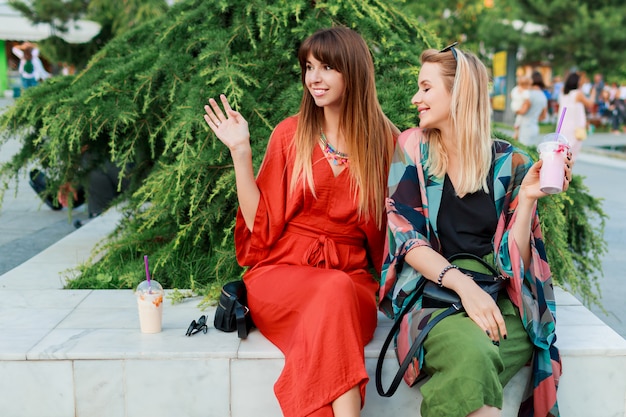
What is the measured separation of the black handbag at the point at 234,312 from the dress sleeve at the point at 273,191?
0.19m

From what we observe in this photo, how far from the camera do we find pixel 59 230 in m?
7.02

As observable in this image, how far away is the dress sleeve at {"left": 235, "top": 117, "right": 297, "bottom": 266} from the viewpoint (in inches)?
123

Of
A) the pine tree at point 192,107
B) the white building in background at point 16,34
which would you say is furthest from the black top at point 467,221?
the white building in background at point 16,34

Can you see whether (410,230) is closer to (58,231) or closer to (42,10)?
(58,231)

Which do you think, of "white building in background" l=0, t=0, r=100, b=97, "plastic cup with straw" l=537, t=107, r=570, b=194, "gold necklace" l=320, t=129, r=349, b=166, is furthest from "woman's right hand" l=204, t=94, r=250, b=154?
"white building in background" l=0, t=0, r=100, b=97

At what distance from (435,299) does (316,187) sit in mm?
691

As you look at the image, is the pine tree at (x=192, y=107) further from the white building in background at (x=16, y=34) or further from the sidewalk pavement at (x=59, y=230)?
the white building in background at (x=16, y=34)

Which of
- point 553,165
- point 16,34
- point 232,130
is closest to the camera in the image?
point 553,165

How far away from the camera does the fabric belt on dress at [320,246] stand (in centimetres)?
308

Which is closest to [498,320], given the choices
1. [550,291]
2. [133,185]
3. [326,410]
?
[550,291]

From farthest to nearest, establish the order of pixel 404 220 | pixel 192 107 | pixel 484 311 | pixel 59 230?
pixel 59 230, pixel 192 107, pixel 404 220, pixel 484 311

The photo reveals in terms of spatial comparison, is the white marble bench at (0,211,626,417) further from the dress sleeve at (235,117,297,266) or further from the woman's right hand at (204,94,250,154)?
the woman's right hand at (204,94,250,154)

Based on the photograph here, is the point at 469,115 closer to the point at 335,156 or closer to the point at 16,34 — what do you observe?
the point at 335,156

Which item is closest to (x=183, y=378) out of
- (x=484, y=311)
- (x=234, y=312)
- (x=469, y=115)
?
(x=234, y=312)
